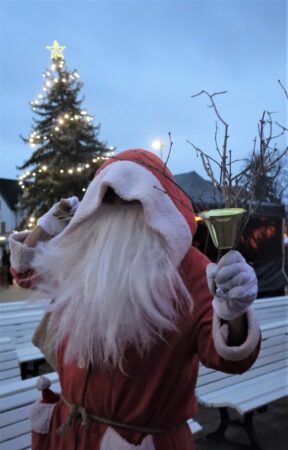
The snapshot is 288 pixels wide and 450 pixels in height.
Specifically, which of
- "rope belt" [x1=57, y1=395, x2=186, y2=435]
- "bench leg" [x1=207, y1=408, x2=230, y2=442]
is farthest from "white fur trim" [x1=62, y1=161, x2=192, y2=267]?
"bench leg" [x1=207, y1=408, x2=230, y2=442]

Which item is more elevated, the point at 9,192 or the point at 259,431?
the point at 9,192

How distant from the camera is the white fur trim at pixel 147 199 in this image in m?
1.60

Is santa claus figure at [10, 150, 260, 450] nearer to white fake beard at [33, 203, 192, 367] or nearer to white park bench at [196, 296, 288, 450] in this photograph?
white fake beard at [33, 203, 192, 367]

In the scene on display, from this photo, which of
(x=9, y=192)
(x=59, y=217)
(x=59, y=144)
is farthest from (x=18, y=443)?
(x=9, y=192)

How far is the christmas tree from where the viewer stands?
57.6ft

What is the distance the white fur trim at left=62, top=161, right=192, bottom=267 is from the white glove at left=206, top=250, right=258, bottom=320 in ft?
1.17

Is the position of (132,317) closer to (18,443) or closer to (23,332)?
(18,443)

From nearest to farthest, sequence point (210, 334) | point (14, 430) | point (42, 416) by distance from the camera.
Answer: point (210, 334), point (42, 416), point (14, 430)

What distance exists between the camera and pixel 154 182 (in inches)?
66.9

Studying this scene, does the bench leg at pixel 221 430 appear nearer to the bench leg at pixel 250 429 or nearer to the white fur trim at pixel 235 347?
the bench leg at pixel 250 429

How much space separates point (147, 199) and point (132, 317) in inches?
15.7

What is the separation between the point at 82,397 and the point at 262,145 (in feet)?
3.48

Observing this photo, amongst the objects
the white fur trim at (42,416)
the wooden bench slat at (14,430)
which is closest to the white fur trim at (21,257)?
the white fur trim at (42,416)

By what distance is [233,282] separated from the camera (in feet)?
3.93
